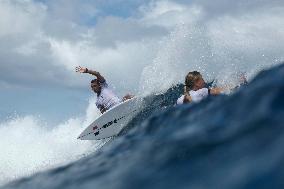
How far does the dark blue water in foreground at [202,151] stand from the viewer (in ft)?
12.9

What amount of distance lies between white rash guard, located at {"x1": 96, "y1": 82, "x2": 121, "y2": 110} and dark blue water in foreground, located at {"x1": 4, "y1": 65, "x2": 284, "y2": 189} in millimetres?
8817

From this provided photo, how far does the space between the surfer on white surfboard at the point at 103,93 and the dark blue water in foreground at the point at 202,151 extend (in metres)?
8.66

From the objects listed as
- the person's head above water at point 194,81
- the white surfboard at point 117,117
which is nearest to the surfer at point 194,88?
the person's head above water at point 194,81

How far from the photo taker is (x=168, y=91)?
54.7ft

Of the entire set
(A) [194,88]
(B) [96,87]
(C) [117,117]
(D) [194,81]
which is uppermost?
(B) [96,87]

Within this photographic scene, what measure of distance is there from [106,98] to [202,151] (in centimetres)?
1120

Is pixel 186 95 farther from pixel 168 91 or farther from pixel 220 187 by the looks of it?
pixel 168 91

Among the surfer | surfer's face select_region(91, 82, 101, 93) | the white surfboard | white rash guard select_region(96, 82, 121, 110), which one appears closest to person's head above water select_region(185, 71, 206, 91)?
the surfer

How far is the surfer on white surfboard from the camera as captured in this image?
50.9 feet

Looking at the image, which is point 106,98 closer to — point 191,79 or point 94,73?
point 94,73

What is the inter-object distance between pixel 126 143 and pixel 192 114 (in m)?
1.04

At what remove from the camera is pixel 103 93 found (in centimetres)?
1572

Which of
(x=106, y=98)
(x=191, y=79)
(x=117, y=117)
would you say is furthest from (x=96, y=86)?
(x=191, y=79)

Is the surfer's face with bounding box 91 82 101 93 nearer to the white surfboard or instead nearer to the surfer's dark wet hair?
the white surfboard
